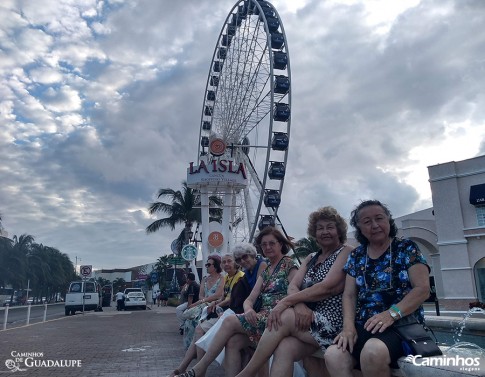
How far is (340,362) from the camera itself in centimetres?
239

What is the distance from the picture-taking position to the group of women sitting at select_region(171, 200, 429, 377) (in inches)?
94.7

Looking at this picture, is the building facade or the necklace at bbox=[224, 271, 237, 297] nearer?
the necklace at bbox=[224, 271, 237, 297]

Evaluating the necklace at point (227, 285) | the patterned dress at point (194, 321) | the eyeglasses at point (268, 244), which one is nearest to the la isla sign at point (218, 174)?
the patterned dress at point (194, 321)

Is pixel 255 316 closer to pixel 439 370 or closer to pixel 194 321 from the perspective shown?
pixel 439 370

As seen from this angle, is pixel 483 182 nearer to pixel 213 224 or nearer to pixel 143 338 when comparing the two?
pixel 213 224

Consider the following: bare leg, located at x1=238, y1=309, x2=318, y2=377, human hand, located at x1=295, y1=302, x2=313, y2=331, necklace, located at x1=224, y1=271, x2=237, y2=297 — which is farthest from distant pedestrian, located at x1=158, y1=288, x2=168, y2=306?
human hand, located at x1=295, y1=302, x2=313, y2=331

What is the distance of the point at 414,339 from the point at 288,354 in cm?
87

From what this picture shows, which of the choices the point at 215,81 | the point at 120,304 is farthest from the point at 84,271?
the point at 215,81

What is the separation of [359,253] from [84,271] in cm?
1879

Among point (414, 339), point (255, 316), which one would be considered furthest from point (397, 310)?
point (255, 316)

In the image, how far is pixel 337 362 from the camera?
94.5 inches

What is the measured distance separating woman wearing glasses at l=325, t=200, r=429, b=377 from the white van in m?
21.9

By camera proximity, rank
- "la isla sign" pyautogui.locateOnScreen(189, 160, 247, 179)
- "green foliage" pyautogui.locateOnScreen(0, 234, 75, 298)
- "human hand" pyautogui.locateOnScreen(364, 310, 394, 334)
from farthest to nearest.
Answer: "green foliage" pyautogui.locateOnScreen(0, 234, 75, 298), "la isla sign" pyautogui.locateOnScreen(189, 160, 247, 179), "human hand" pyautogui.locateOnScreen(364, 310, 394, 334)

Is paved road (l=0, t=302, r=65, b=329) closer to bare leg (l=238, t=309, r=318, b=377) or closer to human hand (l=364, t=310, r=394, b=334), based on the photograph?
bare leg (l=238, t=309, r=318, b=377)
